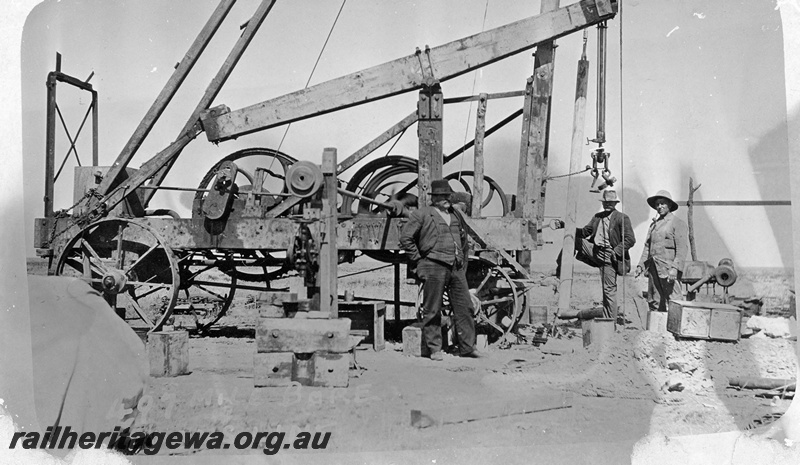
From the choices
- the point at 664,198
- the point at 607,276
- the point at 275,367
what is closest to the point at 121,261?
the point at 275,367

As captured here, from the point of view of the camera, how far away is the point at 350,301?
8125mm

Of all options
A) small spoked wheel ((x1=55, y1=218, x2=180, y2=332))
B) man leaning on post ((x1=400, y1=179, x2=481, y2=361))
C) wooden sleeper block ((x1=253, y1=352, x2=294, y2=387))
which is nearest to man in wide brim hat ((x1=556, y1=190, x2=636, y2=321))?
man leaning on post ((x1=400, y1=179, x2=481, y2=361))

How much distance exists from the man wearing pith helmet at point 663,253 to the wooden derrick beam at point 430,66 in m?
2.89

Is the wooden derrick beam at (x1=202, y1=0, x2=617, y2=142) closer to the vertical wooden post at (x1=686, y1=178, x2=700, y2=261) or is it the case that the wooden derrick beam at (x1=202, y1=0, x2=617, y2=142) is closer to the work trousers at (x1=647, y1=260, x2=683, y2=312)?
the vertical wooden post at (x1=686, y1=178, x2=700, y2=261)

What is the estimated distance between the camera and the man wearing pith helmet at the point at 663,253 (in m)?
8.99

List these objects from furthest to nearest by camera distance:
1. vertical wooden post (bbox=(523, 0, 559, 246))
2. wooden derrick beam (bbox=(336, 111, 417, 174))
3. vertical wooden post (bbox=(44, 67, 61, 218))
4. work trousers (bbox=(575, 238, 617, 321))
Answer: work trousers (bbox=(575, 238, 617, 321)) < wooden derrick beam (bbox=(336, 111, 417, 174)) < vertical wooden post (bbox=(523, 0, 559, 246)) < vertical wooden post (bbox=(44, 67, 61, 218))

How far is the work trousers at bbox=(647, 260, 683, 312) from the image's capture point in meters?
9.03

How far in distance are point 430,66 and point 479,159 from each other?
1.40m

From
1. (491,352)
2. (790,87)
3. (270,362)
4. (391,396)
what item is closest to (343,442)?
(391,396)

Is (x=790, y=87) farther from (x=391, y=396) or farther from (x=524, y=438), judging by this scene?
(x=391, y=396)

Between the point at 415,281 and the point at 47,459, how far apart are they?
15.4ft

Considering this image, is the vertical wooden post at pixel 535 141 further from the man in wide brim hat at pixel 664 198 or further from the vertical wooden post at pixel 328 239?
the vertical wooden post at pixel 328 239

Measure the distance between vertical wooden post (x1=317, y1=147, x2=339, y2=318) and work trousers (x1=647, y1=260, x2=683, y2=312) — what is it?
5.09 metres

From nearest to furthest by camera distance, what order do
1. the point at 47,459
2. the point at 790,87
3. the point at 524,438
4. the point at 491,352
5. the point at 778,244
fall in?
the point at 47,459
the point at 524,438
the point at 790,87
the point at 778,244
the point at 491,352
